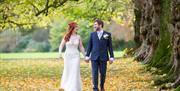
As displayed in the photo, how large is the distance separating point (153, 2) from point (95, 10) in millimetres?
15185

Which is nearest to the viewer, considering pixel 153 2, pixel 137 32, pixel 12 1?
pixel 153 2

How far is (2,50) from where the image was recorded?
85688mm

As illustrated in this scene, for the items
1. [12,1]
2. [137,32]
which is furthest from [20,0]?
[137,32]

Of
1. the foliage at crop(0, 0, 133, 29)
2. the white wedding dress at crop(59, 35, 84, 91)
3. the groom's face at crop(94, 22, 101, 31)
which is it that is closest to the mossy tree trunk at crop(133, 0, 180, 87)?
the groom's face at crop(94, 22, 101, 31)

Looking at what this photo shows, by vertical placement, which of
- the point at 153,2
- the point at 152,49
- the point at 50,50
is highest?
the point at 153,2

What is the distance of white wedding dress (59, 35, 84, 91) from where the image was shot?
14.6m

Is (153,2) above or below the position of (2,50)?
above

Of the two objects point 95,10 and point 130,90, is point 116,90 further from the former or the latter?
point 95,10

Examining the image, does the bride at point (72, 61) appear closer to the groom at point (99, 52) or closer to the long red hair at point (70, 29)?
the long red hair at point (70, 29)

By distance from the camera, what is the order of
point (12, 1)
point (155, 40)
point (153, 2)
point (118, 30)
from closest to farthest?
point (153, 2), point (155, 40), point (12, 1), point (118, 30)

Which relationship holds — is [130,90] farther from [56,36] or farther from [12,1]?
[56,36]

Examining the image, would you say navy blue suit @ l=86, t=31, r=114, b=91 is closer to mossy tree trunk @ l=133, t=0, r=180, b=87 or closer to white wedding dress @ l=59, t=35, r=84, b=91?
white wedding dress @ l=59, t=35, r=84, b=91

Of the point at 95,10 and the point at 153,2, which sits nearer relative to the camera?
the point at 153,2

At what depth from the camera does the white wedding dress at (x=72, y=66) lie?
14.6m
